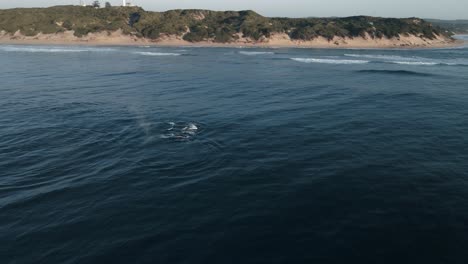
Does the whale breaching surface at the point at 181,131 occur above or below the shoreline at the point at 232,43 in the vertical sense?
below

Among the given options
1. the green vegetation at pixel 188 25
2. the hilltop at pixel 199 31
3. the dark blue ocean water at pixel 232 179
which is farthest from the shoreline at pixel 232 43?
the dark blue ocean water at pixel 232 179

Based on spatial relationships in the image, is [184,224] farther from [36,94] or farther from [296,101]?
[36,94]

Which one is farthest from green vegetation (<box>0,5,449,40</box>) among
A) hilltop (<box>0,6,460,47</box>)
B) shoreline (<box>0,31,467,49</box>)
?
shoreline (<box>0,31,467,49</box>)

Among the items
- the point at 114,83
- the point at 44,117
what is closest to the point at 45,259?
the point at 44,117

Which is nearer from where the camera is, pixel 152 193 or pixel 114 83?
pixel 152 193

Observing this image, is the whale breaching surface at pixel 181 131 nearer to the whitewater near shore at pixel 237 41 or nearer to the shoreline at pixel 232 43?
the shoreline at pixel 232 43

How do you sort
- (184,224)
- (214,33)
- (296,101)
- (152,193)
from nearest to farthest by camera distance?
1. (184,224)
2. (152,193)
3. (296,101)
4. (214,33)

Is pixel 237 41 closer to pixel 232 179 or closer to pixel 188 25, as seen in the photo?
pixel 188 25

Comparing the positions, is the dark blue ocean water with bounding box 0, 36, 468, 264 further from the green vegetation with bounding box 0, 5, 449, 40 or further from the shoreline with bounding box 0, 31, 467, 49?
the green vegetation with bounding box 0, 5, 449, 40

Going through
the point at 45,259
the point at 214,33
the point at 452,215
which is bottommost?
the point at 45,259
